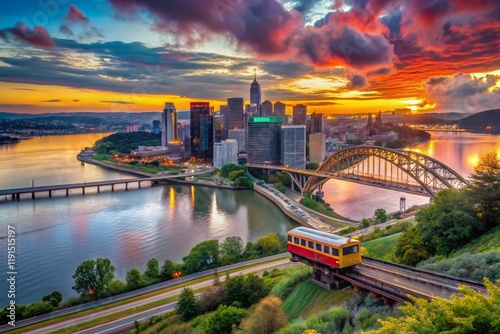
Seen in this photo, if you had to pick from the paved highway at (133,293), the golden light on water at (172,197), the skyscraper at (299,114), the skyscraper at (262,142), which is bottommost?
the paved highway at (133,293)

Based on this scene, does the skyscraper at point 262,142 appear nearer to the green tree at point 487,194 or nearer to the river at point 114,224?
the river at point 114,224

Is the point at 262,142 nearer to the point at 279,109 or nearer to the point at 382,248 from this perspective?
the point at 279,109

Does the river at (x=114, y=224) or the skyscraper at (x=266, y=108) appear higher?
the skyscraper at (x=266, y=108)

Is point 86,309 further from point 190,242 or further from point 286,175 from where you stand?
point 286,175

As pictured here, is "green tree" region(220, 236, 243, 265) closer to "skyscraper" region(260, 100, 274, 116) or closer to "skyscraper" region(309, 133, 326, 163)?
"skyscraper" region(309, 133, 326, 163)

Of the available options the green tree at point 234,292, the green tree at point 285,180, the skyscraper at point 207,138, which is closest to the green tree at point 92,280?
the green tree at point 234,292

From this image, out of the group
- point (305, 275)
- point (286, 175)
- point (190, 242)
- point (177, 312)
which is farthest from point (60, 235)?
point (286, 175)
